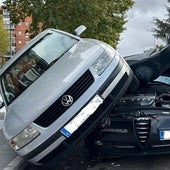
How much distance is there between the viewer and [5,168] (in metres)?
6.38

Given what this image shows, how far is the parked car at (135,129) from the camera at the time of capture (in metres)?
5.83

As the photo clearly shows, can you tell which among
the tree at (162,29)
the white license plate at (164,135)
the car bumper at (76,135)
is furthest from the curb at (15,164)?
the tree at (162,29)

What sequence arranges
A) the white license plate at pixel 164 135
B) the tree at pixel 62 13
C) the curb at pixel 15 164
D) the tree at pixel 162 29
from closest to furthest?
1. the white license plate at pixel 164 135
2. the curb at pixel 15 164
3. the tree at pixel 62 13
4. the tree at pixel 162 29

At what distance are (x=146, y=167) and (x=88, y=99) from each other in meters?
1.47

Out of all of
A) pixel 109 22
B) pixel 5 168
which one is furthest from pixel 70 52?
pixel 109 22

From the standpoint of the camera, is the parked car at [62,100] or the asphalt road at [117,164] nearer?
the parked car at [62,100]

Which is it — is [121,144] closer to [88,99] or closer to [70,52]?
[88,99]

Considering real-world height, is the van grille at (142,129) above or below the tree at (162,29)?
above

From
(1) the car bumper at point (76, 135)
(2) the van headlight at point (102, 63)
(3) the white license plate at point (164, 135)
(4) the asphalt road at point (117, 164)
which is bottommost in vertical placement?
(4) the asphalt road at point (117, 164)

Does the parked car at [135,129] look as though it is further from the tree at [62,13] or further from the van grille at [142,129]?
the tree at [62,13]

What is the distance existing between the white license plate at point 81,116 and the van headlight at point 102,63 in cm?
41

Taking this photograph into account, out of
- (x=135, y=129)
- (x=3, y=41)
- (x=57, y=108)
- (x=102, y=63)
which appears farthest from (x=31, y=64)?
(x=3, y=41)

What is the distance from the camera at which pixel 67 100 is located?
18.1 ft

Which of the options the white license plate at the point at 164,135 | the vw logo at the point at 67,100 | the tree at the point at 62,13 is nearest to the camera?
the vw logo at the point at 67,100
